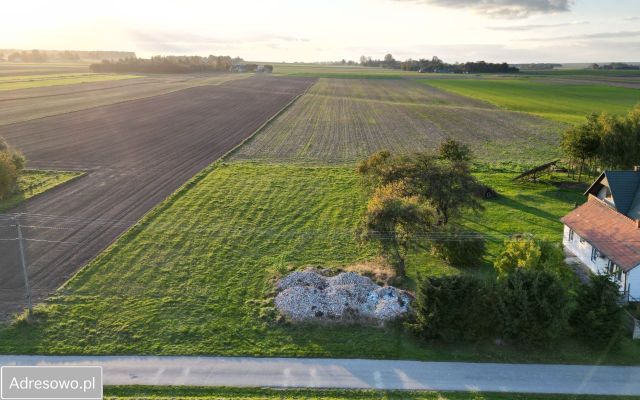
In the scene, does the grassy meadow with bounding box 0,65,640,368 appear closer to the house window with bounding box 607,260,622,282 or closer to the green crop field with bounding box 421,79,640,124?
the house window with bounding box 607,260,622,282

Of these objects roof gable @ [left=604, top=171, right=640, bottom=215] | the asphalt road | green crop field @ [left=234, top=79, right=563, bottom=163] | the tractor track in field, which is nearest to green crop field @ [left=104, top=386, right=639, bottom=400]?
the asphalt road

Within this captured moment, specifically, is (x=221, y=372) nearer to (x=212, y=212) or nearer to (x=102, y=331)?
(x=102, y=331)

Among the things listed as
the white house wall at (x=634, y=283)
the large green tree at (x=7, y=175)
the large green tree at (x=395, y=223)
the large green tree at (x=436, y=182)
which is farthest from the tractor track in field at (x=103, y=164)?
the white house wall at (x=634, y=283)

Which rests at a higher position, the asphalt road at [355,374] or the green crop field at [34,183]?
the green crop field at [34,183]

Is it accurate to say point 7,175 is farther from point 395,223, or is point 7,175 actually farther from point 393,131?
point 393,131

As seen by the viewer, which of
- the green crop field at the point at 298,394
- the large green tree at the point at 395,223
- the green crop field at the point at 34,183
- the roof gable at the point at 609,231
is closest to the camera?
the green crop field at the point at 298,394

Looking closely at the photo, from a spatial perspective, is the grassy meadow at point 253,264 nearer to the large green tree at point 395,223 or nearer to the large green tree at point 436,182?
the large green tree at point 395,223

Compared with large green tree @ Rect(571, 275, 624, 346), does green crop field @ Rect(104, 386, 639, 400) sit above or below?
below
